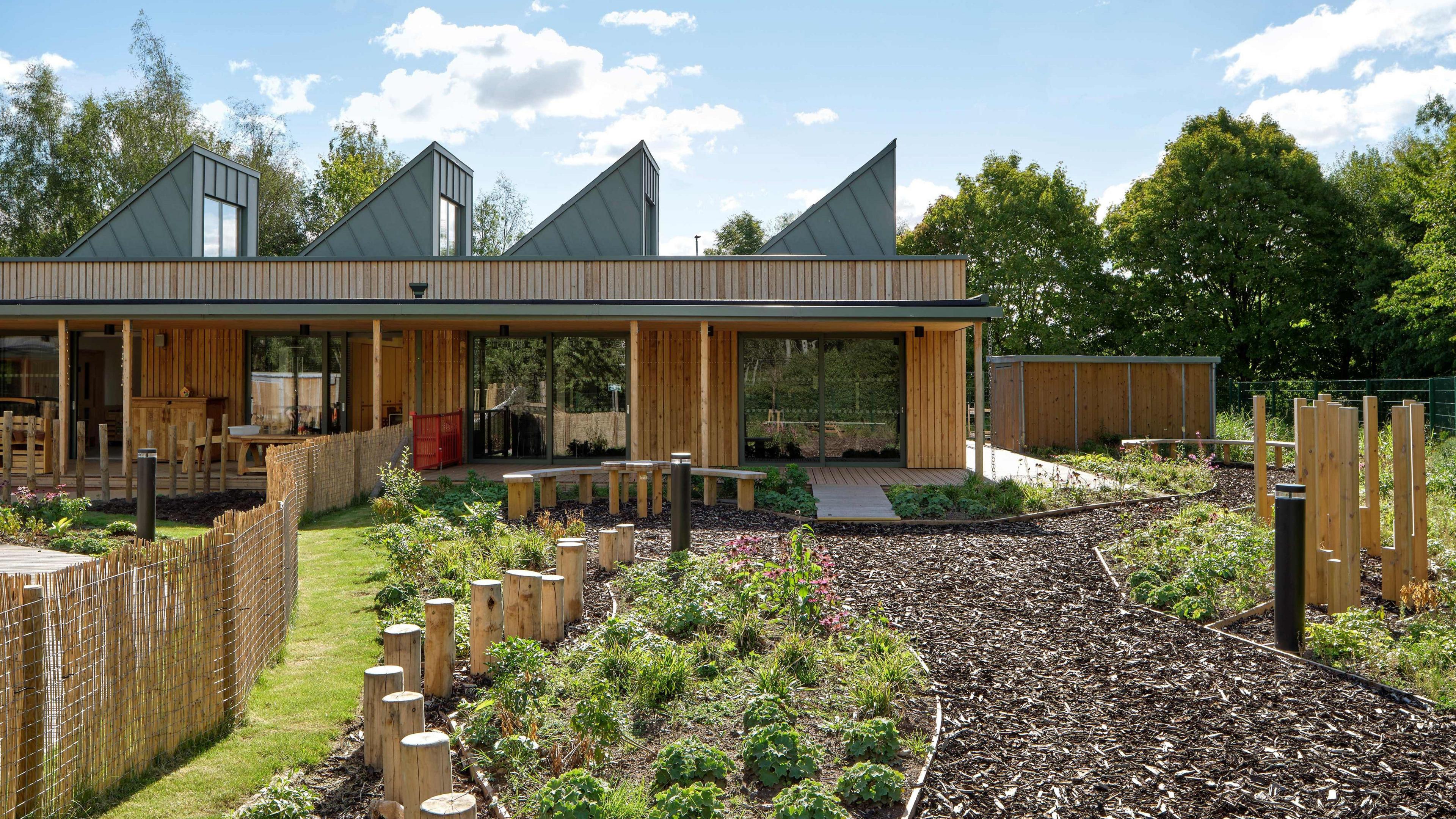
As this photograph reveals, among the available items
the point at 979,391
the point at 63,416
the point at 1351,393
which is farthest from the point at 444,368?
the point at 1351,393

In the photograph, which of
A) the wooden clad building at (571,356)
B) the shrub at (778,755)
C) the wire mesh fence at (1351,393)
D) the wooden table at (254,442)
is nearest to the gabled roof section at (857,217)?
the wooden clad building at (571,356)

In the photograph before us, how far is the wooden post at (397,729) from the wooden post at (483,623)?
4.78 feet

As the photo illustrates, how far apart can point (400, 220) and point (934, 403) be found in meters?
11.0

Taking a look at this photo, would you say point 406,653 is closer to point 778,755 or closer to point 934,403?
point 778,755

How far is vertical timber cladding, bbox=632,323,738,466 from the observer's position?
15969 millimetres

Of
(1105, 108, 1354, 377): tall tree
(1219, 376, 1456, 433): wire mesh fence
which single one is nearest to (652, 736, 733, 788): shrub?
(1219, 376, 1456, 433): wire mesh fence

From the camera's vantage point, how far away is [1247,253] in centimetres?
2847

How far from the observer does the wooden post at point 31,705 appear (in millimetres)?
Result: 3152

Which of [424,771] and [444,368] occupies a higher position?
[444,368]

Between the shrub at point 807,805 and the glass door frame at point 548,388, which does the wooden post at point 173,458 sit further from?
the shrub at point 807,805

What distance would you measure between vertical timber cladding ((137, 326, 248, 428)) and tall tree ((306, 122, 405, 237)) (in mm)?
19937

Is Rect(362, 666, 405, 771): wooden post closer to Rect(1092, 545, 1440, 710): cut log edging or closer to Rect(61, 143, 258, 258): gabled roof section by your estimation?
Rect(1092, 545, 1440, 710): cut log edging

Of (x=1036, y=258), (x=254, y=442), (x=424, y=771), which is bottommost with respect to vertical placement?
(x=424, y=771)

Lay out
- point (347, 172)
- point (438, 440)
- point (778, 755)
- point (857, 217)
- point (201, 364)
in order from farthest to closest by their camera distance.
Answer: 1. point (347, 172)
2. point (857, 217)
3. point (201, 364)
4. point (438, 440)
5. point (778, 755)
